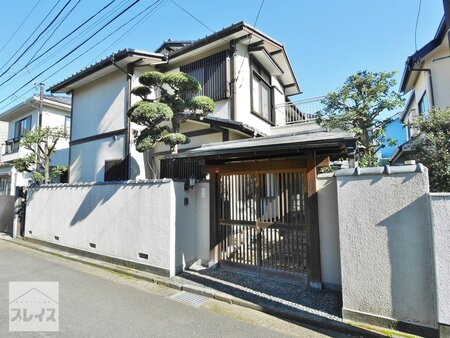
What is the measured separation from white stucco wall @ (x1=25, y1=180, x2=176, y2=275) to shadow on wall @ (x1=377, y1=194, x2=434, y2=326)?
14.2 feet

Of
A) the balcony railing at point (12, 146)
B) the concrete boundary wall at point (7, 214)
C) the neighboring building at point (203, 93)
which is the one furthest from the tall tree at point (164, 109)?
the balcony railing at point (12, 146)

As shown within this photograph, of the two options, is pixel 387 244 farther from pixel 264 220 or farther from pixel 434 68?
pixel 434 68

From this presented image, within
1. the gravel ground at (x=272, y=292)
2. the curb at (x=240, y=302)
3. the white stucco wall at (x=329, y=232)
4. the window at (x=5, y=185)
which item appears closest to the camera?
the curb at (x=240, y=302)

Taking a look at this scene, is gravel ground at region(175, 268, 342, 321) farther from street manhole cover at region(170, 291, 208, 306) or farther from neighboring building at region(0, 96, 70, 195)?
neighboring building at region(0, 96, 70, 195)

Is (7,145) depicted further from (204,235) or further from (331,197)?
(331,197)

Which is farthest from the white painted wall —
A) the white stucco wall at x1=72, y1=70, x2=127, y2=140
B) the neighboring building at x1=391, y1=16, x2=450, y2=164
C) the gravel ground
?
the neighboring building at x1=391, y1=16, x2=450, y2=164

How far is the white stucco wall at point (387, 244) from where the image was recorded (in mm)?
3416

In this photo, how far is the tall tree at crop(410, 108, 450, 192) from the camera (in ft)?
19.4

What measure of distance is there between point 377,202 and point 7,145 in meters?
24.6

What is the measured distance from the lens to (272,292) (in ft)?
16.1

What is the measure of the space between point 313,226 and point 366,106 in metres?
5.13

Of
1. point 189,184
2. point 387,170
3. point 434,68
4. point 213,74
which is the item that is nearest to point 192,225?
point 189,184

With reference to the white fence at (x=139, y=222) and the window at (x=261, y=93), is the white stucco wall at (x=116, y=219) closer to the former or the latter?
the white fence at (x=139, y=222)
